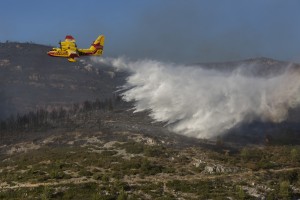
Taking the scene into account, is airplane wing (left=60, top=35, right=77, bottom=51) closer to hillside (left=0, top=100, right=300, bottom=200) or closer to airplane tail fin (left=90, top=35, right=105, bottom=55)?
airplane tail fin (left=90, top=35, right=105, bottom=55)

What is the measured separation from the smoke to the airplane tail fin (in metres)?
27.0

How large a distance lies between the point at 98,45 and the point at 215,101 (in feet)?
120

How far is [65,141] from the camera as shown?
347 ft

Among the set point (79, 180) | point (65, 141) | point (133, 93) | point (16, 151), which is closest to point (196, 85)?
point (133, 93)

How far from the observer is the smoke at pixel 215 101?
112m

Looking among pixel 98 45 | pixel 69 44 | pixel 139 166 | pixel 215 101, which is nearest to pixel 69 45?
pixel 69 44

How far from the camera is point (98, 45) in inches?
4055

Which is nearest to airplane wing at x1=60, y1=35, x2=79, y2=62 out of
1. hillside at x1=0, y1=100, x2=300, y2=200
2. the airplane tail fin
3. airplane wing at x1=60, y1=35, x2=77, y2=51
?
airplane wing at x1=60, y1=35, x2=77, y2=51

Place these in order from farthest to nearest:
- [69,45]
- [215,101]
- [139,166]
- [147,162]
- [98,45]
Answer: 1. [215,101]
2. [98,45]
3. [69,45]
4. [147,162]
5. [139,166]

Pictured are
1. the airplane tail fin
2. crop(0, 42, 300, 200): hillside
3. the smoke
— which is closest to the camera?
crop(0, 42, 300, 200): hillside

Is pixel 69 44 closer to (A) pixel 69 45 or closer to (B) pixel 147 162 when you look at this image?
(A) pixel 69 45

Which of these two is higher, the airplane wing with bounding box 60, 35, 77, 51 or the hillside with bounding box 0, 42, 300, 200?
the airplane wing with bounding box 60, 35, 77, 51

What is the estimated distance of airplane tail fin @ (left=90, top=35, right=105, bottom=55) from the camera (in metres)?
103

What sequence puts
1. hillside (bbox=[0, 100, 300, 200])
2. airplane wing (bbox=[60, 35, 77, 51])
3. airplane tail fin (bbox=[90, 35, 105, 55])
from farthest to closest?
airplane tail fin (bbox=[90, 35, 105, 55]), airplane wing (bbox=[60, 35, 77, 51]), hillside (bbox=[0, 100, 300, 200])
